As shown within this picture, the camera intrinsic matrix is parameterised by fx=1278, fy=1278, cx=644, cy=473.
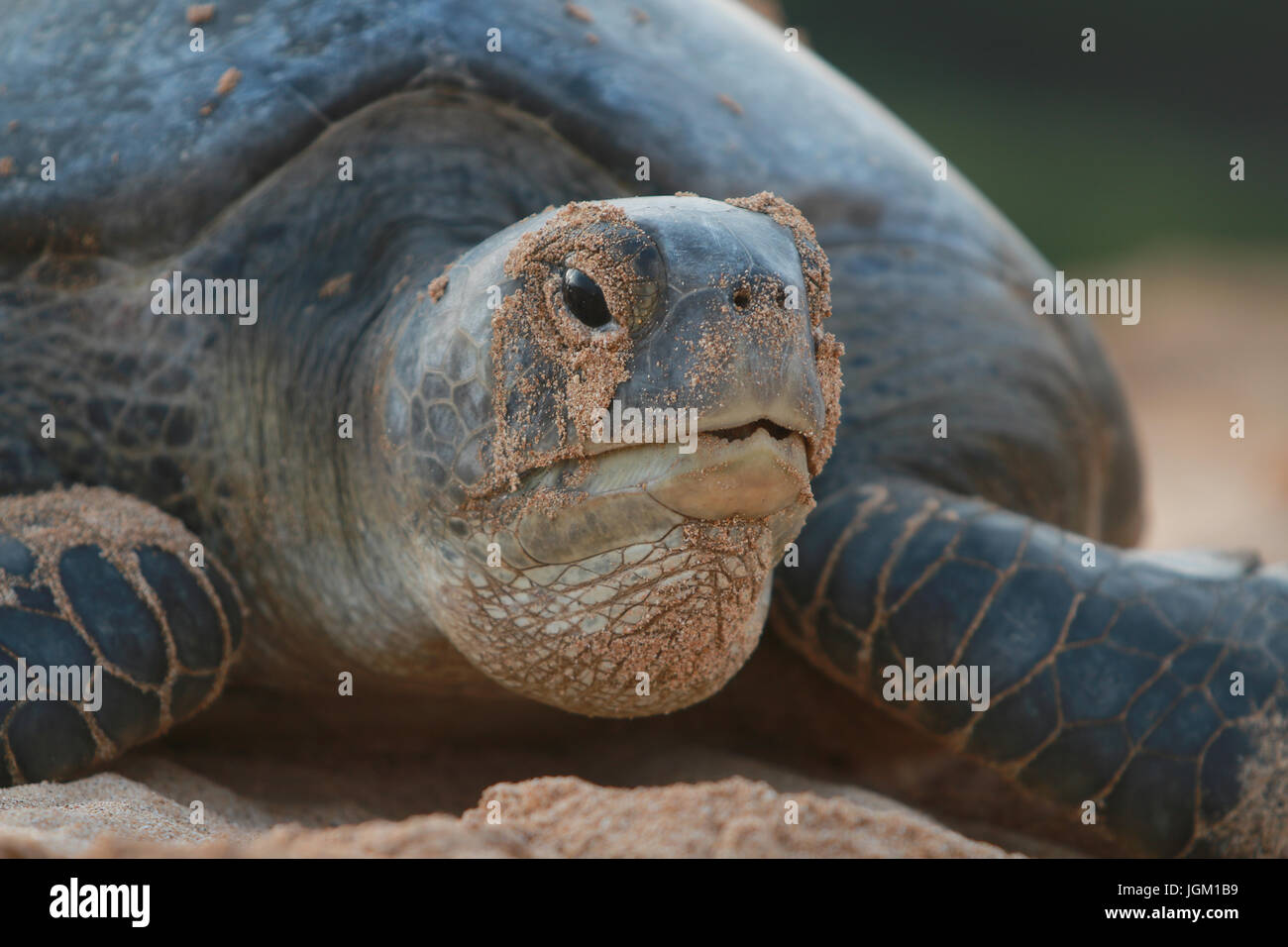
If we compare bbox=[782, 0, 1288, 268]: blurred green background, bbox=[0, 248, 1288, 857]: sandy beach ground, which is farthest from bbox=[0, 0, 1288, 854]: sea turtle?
bbox=[782, 0, 1288, 268]: blurred green background

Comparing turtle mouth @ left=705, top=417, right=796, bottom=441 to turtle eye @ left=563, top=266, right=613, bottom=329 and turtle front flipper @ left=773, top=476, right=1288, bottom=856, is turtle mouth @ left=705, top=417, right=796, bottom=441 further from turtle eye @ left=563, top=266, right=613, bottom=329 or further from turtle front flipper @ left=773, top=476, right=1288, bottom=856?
turtle front flipper @ left=773, top=476, right=1288, bottom=856

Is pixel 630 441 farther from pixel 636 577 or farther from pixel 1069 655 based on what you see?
pixel 1069 655

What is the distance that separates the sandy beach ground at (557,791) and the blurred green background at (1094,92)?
919 cm

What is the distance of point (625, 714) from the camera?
1.97m

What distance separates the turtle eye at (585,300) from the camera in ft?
5.41

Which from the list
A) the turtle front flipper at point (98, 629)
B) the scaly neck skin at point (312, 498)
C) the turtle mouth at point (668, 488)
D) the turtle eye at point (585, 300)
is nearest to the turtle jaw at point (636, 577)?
the turtle mouth at point (668, 488)

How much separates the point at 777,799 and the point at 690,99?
1.80 metres

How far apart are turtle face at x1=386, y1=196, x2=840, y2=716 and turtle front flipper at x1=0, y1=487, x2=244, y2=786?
54 cm

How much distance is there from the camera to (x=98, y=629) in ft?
6.83

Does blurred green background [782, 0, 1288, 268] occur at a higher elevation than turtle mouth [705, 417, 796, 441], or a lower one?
higher

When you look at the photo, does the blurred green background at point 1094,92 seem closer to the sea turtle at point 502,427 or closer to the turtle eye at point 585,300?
the sea turtle at point 502,427

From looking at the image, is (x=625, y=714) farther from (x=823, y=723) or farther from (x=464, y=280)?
(x=823, y=723)

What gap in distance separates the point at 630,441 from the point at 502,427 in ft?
0.72

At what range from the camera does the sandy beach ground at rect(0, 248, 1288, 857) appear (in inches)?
54.8
